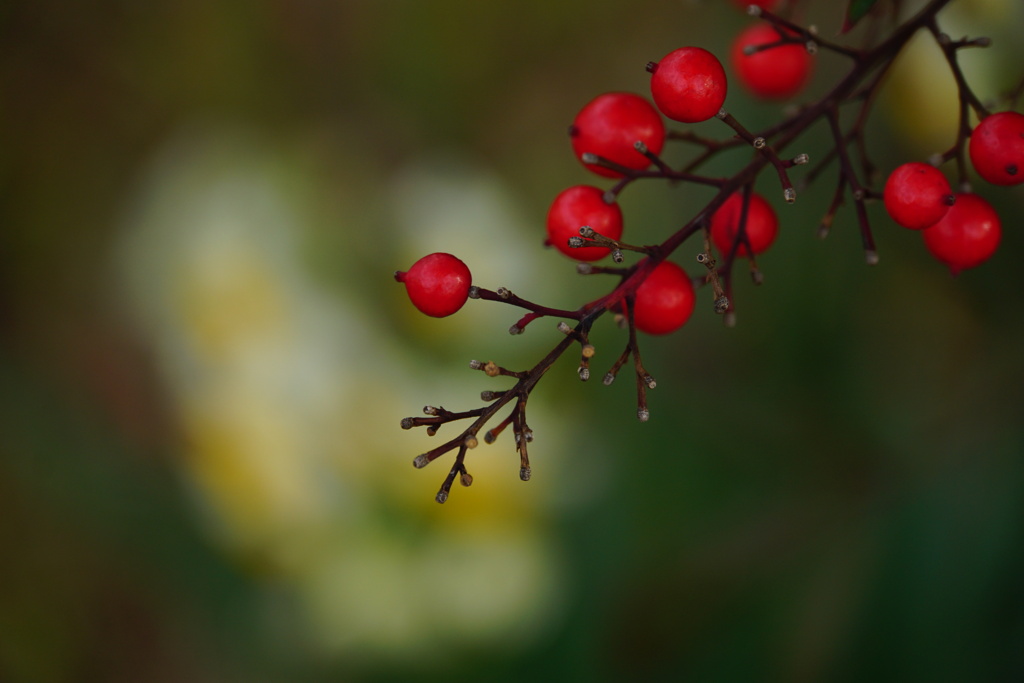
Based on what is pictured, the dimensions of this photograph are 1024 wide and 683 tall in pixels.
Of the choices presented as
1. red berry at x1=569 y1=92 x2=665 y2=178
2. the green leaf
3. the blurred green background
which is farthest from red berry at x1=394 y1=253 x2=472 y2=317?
the blurred green background

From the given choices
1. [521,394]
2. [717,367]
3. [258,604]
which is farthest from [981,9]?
[258,604]

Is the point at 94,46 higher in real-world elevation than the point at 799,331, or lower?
higher

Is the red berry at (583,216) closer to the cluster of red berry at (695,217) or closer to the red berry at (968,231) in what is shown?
the cluster of red berry at (695,217)

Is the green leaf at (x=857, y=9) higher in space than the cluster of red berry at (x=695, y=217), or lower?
higher

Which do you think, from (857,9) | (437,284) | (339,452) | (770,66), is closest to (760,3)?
(770,66)

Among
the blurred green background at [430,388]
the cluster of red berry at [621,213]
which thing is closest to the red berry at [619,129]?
the cluster of red berry at [621,213]

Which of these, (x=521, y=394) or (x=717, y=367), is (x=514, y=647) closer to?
(x=717, y=367)

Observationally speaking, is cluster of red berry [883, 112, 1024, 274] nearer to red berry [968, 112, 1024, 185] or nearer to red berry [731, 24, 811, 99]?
red berry [968, 112, 1024, 185]
